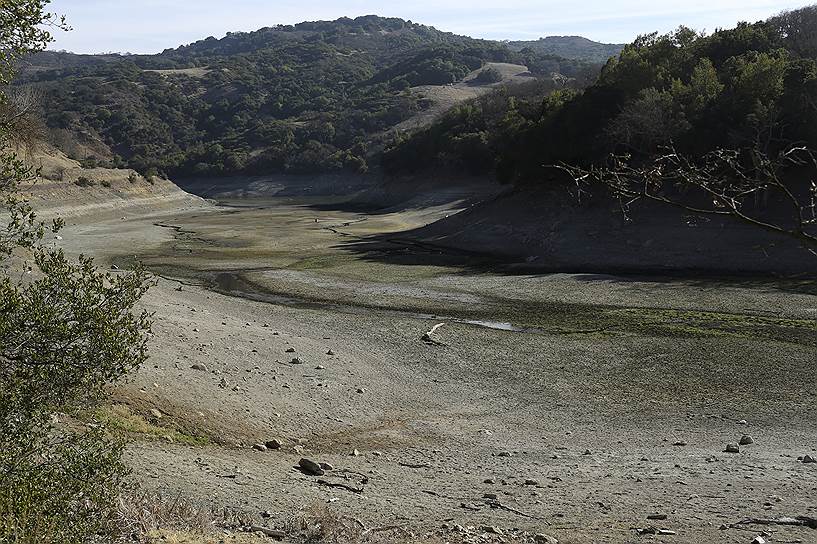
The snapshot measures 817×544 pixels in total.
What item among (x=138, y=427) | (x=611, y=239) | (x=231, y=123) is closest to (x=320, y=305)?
(x=138, y=427)

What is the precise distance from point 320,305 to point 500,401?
14.3 m

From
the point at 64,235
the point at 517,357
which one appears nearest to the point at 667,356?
the point at 517,357

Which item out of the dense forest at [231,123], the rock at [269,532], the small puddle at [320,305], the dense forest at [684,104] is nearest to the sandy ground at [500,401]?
the small puddle at [320,305]

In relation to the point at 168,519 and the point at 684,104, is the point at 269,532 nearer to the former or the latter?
the point at 168,519

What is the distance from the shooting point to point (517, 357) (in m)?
21.8

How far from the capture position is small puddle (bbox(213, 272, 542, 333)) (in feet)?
87.9

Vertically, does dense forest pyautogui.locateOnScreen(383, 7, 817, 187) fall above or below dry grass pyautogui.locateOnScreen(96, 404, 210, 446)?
above

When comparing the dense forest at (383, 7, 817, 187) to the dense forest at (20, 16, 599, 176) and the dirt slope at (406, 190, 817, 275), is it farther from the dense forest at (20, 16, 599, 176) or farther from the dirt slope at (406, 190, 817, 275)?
the dense forest at (20, 16, 599, 176)

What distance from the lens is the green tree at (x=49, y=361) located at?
711cm

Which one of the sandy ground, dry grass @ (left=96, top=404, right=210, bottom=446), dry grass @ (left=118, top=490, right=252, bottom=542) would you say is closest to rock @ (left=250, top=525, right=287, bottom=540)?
dry grass @ (left=118, top=490, right=252, bottom=542)

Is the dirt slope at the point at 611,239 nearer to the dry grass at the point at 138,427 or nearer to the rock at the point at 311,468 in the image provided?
the rock at the point at 311,468

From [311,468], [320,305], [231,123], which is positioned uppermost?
[231,123]

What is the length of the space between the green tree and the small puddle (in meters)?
18.9

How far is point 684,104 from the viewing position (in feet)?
162
